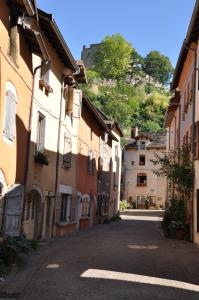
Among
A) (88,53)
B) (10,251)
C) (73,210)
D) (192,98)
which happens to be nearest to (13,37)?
(10,251)

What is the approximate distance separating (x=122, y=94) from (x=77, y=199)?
56.7m

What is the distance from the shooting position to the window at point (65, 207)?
18734mm

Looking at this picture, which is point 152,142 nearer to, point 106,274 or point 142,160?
point 142,160

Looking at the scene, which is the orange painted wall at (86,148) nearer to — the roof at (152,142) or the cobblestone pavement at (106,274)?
the cobblestone pavement at (106,274)

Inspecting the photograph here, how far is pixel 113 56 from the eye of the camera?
3236 inches

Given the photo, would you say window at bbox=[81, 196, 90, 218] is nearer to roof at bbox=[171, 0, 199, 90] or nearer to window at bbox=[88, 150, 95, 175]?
window at bbox=[88, 150, 95, 175]

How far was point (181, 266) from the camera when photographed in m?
10.7

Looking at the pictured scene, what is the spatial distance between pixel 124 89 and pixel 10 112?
67098mm

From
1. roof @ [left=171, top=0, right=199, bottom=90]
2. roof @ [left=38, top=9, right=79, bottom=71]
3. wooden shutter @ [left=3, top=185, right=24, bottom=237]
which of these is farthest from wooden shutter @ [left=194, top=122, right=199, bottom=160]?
wooden shutter @ [left=3, top=185, right=24, bottom=237]

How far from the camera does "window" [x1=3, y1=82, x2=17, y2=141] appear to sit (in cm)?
1111

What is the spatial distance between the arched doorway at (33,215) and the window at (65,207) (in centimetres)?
323

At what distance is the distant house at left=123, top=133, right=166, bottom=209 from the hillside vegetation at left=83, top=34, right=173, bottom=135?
1351 cm

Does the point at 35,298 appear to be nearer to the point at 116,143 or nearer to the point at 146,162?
the point at 116,143

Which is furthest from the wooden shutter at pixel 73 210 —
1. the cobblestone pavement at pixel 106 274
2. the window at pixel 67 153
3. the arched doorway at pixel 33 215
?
the cobblestone pavement at pixel 106 274
